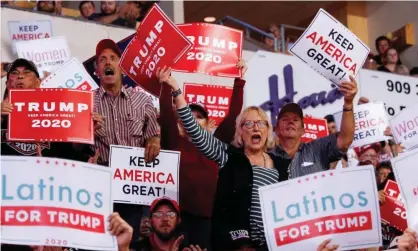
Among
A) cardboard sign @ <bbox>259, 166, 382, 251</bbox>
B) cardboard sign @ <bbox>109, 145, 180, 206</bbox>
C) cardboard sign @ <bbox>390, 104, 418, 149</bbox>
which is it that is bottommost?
cardboard sign @ <bbox>259, 166, 382, 251</bbox>

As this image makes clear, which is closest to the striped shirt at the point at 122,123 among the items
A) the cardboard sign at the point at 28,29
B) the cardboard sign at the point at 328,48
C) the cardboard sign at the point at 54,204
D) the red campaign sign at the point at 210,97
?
the cardboard sign at the point at 328,48

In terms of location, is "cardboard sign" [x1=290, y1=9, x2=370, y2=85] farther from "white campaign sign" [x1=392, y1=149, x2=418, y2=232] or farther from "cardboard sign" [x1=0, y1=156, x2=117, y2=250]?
"cardboard sign" [x1=0, y1=156, x2=117, y2=250]

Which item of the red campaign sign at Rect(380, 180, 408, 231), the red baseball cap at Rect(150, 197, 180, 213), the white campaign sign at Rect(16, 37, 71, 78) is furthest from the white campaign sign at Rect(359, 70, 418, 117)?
the red baseball cap at Rect(150, 197, 180, 213)

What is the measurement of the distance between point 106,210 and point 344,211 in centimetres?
119

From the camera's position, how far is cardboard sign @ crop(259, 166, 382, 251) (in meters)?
4.56

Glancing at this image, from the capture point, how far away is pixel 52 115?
537 centimetres

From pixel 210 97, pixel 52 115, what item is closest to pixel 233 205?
pixel 52 115

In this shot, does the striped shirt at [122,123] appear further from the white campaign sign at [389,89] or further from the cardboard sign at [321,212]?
the white campaign sign at [389,89]

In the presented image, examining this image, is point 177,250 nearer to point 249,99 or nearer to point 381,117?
point 381,117

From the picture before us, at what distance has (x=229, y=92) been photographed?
768cm

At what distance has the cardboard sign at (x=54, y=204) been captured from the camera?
Answer: 4082 millimetres

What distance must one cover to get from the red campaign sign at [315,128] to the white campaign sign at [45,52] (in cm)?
214

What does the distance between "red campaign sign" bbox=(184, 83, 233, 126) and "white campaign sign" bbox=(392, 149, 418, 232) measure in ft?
9.63

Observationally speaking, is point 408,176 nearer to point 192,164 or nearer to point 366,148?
point 192,164
